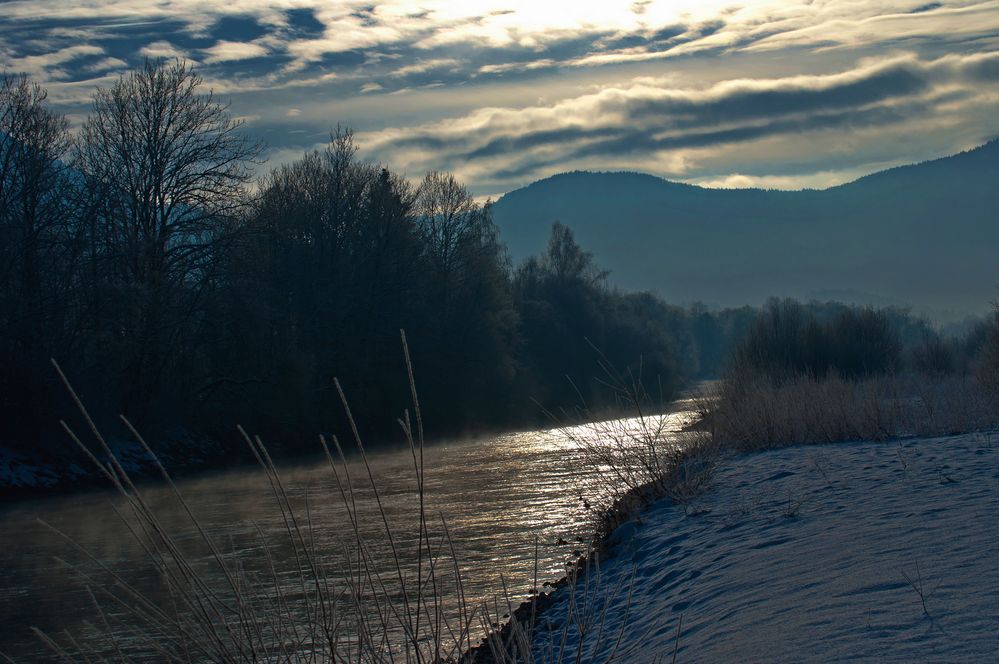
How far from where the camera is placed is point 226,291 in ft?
105

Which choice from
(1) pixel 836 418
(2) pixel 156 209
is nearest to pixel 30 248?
(2) pixel 156 209

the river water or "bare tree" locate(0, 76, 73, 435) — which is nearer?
the river water

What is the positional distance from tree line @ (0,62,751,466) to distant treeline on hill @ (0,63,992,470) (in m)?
0.07

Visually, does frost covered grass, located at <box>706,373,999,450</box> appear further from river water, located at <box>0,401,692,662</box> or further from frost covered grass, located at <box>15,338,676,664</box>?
frost covered grass, located at <box>15,338,676,664</box>

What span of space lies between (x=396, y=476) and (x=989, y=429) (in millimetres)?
13993

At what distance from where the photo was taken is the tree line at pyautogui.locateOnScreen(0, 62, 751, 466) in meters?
27.7

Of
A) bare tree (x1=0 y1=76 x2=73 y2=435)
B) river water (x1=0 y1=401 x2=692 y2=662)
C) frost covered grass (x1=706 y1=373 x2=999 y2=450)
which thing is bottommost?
river water (x1=0 y1=401 x2=692 y2=662)

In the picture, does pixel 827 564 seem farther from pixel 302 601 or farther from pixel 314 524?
pixel 314 524

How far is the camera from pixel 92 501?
68.9 ft

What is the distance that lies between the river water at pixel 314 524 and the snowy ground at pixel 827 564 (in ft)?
4.00

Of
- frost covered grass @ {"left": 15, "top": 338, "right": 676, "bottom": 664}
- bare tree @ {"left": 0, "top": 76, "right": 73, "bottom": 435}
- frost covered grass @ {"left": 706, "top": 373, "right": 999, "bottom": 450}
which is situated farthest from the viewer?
bare tree @ {"left": 0, "top": 76, "right": 73, "bottom": 435}

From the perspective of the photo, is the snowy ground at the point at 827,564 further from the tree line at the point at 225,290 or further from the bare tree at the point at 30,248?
the bare tree at the point at 30,248

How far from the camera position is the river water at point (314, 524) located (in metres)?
11.0

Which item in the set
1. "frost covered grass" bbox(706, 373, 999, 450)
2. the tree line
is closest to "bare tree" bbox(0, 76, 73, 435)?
the tree line
